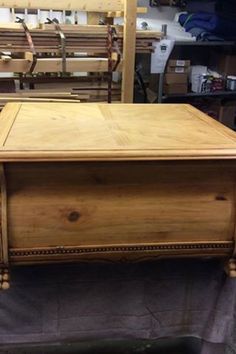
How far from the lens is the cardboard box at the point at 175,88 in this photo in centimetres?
311

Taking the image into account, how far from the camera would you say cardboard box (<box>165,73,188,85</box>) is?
10.1ft

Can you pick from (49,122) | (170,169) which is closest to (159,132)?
(170,169)

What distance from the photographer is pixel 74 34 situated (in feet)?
6.86

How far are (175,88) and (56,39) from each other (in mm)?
1289

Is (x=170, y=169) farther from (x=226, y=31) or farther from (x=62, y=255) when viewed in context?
(x=226, y=31)

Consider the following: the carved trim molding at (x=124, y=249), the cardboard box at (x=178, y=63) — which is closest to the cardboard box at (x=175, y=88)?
the cardboard box at (x=178, y=63)

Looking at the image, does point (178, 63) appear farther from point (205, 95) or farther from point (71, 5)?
point (71, 5)

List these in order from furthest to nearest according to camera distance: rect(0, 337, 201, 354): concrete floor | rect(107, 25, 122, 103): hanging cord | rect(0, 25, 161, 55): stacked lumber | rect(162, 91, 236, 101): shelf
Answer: rect(162, 91, 236, 101): shelf
rect(107, 25, 122, 103): hanging cord
rect(0, 25, 161, 55): stacked lumber
rect(0, 337, 201, 354): concrete floor

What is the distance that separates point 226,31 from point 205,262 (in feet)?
8.32

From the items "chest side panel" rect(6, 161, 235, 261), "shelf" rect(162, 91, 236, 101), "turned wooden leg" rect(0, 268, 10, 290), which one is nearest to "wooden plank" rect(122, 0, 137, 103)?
"shelf" rect(162, 91, 236, 101)

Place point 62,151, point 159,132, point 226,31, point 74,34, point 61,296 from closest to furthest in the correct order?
point 62,151 → point 159,132 → point 61,296 → point 74,34 → point 226,31

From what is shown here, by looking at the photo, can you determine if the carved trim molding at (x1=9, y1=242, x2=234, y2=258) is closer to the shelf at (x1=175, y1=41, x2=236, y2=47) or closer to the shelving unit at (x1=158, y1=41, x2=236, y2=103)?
the shelving unit at (x1=158, y1=41, x2=236, y2=103)

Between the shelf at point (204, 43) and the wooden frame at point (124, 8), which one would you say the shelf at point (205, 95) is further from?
the wooden frame at point (124, 8)

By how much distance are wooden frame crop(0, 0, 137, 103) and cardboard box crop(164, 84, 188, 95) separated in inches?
33.3
